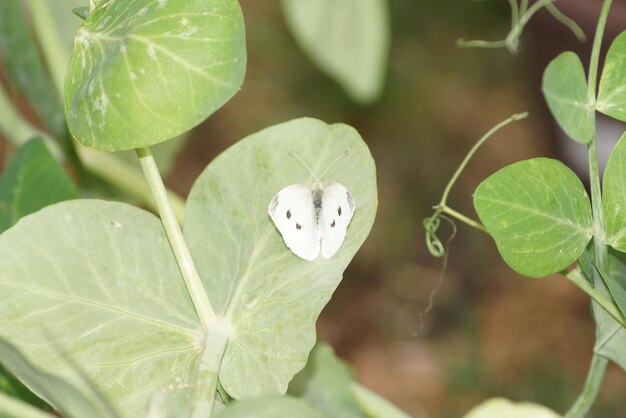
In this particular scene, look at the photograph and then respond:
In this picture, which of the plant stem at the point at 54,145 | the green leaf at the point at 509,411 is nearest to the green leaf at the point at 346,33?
the plant stem at the point at 54,145

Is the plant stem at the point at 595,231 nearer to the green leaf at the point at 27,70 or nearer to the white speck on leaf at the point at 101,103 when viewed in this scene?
the white speck on leaf at the point at 101,103

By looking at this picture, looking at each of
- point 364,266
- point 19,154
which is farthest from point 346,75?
point 364,266

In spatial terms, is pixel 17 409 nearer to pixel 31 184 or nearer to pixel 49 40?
pixel 31 184

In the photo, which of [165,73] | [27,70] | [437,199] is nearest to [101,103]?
[165,73]

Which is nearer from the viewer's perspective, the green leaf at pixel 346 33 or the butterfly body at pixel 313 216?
the butterfly body at pixel 313 216

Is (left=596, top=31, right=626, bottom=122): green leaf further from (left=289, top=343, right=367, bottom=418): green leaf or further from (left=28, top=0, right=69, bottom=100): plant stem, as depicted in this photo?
(left=28, top=0, right=69, bottom=100): plant stem

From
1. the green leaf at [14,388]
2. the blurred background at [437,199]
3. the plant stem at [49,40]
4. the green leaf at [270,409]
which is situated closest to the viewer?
the green leaf at [270,409]
